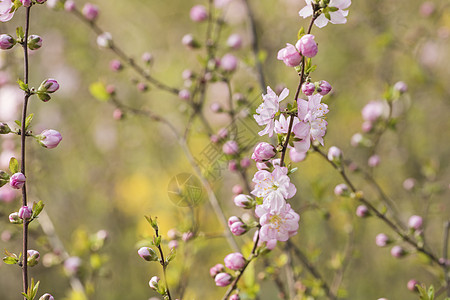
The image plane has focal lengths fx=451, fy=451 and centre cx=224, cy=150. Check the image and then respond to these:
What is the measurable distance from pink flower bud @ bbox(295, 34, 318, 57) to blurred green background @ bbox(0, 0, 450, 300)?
1339mm

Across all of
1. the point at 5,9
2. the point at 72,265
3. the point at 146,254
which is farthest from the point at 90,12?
the point at 146,254

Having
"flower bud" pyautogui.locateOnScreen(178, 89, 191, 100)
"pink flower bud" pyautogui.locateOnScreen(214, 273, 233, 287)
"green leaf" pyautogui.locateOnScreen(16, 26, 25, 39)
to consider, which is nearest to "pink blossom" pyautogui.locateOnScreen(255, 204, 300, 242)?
"pink flower bud" pyautogui.locateOnScreen(214, 273, 233, 287)

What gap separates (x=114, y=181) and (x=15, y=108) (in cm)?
108

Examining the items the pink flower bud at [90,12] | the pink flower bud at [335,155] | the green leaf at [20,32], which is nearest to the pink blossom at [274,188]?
the pink flower bud at [335,155]

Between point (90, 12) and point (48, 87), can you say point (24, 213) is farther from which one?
point (90, 12)

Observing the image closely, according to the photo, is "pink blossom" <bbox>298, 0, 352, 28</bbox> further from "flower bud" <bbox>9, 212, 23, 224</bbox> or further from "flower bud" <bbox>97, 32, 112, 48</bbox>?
"flower bud" <bbox>97, 32, 112, 48</bbox>

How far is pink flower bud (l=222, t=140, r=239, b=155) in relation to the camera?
3.80ft

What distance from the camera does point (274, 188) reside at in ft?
2.34

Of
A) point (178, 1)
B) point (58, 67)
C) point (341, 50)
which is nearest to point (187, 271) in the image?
point (341, 50)

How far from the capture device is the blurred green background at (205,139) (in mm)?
2262

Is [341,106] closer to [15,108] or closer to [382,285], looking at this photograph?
[382,285]

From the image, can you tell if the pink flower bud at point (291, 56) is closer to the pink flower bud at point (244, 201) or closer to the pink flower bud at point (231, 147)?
the pink flower bud at point (244, 201)

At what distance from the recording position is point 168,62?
3.09m

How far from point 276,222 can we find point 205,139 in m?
1.33
